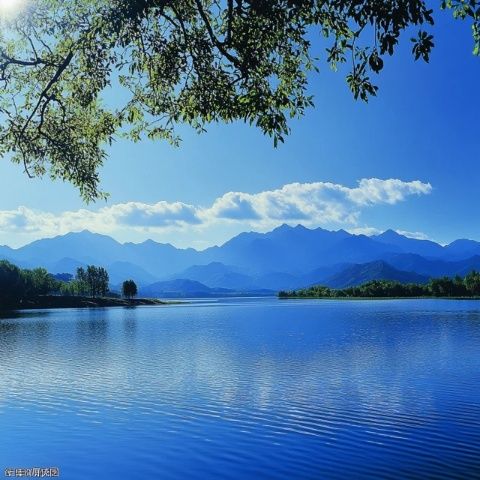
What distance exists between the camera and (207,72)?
55.8ft

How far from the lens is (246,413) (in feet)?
111

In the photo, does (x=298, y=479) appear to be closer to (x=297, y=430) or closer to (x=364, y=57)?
(x=297, y=430)

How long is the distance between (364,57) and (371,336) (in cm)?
7749

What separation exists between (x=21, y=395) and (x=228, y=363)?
73.8 feet

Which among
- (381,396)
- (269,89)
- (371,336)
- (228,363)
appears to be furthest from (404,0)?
(371,336)

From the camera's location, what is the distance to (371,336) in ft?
281

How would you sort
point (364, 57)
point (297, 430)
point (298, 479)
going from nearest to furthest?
point (364, 57) → point (298, 479) → point (297, 430)

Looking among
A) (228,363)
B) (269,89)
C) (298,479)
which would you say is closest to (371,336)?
(228,363)

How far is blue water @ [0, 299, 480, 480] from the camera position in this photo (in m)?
24.2

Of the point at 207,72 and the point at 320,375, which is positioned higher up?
the point at 207,72

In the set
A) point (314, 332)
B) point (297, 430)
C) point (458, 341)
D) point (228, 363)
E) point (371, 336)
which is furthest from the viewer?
point (314, 332)

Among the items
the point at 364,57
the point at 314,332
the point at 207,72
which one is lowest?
the point at 314,332

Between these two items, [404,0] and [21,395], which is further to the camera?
[21,395]

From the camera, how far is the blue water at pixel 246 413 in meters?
24.2
